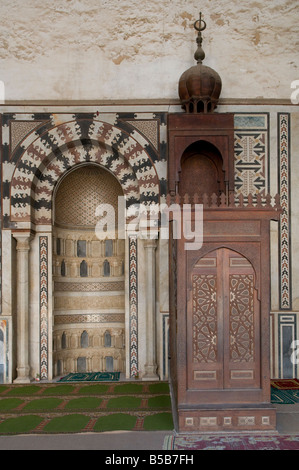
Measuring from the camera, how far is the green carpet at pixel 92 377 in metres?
6.35

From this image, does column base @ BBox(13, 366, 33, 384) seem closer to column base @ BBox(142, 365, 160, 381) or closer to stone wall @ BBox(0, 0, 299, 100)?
column base @ BBox(142, 365, 160, 381)

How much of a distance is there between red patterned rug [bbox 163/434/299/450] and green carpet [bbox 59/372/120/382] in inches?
94.7

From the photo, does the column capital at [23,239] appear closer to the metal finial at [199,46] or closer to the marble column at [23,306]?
the marble column at [23,306]

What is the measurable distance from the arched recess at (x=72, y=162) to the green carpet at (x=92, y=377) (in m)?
2.13

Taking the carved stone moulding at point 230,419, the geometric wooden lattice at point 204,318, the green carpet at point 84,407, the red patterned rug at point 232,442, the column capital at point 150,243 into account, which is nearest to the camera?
the red patterned rug at point 232,442

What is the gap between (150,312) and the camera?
6.28m

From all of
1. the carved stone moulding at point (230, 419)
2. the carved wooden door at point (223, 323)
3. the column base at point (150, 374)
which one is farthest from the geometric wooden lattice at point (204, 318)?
the column base at point (150, 374)

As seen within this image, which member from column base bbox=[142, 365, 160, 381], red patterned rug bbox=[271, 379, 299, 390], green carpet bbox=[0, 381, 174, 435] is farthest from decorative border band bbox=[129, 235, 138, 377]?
red patterned rug bbox=[271, 379, 299, 390]

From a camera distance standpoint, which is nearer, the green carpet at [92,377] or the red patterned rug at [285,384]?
the red patterned rug at [285,384]

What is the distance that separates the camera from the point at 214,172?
638 centimetres

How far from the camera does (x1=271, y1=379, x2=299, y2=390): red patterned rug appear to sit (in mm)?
5840

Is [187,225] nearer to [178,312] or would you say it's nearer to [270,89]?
[178,312]

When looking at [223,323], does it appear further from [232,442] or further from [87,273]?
[87,273]
